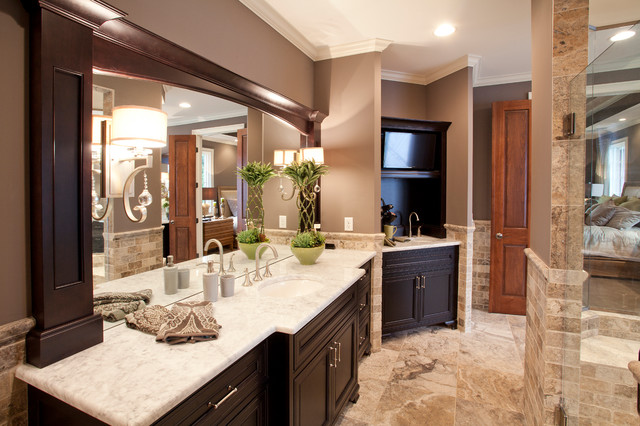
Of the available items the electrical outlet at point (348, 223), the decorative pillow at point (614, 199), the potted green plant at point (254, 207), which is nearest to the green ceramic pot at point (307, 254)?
the potted green plant at point (254, 207)

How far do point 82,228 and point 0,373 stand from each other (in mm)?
481

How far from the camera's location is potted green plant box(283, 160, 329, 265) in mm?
2463

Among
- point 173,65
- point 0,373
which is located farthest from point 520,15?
point 0,373

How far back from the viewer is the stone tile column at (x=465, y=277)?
3.42m

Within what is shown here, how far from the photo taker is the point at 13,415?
1.01m

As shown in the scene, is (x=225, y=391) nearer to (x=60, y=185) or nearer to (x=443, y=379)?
(x=60, y=185)

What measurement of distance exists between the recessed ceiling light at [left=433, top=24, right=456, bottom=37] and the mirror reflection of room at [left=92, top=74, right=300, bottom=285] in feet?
5.89

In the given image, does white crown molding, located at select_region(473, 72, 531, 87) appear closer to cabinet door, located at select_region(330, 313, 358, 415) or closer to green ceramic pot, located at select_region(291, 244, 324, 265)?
green ceramic pot, located at select_region(291, 244, 324, 265)

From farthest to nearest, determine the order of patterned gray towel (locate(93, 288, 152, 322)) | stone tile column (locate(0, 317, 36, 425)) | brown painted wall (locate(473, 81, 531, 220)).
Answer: brown painted wall (locate(473, 81, 531, 220)) < patterned gray towel (locate(93, 288, 152, 322)) < stone tile column (locate(0, 317, 36, 425))

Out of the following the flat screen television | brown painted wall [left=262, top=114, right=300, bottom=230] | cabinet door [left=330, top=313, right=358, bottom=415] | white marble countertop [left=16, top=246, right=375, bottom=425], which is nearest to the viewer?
white marble countertop [left=16, top=246, right=375, bottom=425]

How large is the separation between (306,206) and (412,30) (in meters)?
1.79

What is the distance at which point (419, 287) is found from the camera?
3334 millimetres

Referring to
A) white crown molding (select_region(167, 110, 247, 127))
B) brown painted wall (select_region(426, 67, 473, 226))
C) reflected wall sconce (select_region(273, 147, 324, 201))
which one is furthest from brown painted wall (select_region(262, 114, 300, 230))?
brown painted wall (select_region(426, 67, 473, 226))

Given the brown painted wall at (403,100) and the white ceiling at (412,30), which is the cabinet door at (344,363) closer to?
the white ceiling at (412,30)
